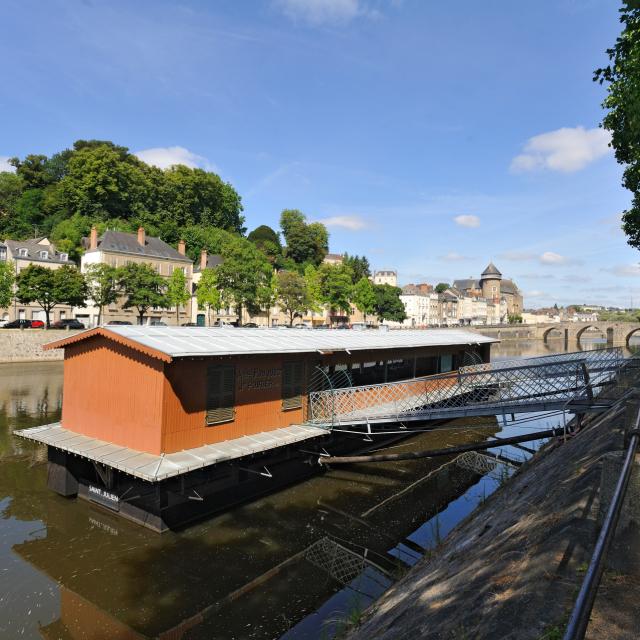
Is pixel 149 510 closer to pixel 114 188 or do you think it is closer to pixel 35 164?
pixel 114 188

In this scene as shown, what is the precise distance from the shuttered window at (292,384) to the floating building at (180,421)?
0.13ft

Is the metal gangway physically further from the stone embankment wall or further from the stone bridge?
the stone bridge

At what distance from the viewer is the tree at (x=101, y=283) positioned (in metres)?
54.2

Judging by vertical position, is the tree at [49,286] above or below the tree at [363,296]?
below

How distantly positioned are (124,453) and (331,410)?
7466mm

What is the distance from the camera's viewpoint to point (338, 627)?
28.0 feet

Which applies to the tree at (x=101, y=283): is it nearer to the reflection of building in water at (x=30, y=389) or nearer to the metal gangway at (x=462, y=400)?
the reflection of building in water at (x=30, y=389)

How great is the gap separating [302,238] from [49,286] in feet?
214

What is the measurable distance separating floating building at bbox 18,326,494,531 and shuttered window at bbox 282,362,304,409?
0.13 ft

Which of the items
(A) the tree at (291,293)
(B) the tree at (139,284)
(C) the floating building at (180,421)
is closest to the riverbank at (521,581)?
(C) the floating building at (180,421)

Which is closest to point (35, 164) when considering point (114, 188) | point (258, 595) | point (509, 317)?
point (114, 188)

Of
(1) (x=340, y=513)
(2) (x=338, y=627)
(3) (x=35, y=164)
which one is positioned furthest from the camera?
(3) (x=35, y=164)

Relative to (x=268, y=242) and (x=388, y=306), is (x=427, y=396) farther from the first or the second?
(x=388, y=306)

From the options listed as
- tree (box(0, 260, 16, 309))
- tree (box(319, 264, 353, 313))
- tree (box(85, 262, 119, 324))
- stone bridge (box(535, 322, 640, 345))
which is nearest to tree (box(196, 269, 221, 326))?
tree (box(85, 262, 119, 324))
